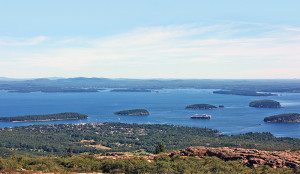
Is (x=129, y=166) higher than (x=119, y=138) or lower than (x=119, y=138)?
higher

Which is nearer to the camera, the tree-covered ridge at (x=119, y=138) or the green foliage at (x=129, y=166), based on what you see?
the green foliage at (x=129, y=166)

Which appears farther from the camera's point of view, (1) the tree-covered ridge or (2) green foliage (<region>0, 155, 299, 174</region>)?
(1) the tree-covered ridge

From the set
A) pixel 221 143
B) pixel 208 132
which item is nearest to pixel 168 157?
pixel 221 143

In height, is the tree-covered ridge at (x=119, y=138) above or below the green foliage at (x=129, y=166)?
below

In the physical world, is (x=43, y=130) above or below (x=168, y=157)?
below

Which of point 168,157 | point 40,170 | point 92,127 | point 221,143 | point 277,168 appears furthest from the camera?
point 92,127

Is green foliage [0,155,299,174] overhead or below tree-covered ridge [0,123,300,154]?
overhead

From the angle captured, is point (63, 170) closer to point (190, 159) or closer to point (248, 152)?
point (190, 159)

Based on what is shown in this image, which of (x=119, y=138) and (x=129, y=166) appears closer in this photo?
(x=129, y=166)
